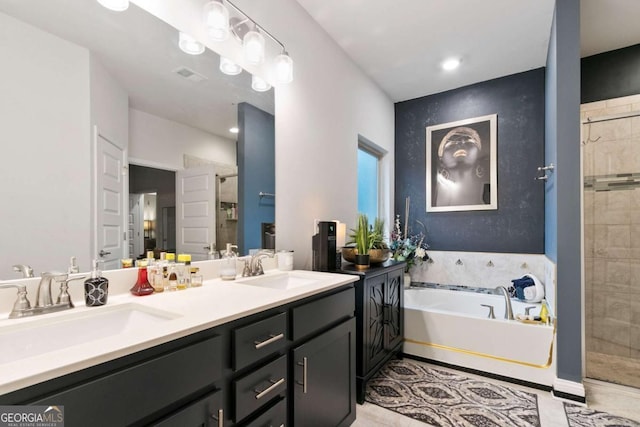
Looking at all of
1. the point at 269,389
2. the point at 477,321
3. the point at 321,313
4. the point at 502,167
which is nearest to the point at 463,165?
the point at 502,167

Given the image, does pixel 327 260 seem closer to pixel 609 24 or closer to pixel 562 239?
pixel 562 239

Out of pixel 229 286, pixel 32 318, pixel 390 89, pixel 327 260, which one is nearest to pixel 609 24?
pixel 390 89

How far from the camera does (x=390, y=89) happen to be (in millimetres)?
3516

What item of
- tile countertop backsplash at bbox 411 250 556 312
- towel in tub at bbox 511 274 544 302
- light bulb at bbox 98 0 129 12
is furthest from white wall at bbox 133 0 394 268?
towel in tub at bbox 511 274 544 302

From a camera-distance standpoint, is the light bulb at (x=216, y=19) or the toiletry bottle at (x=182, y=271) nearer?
the toiletry bottle at (x=182, y=271)

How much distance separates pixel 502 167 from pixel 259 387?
3.22 m

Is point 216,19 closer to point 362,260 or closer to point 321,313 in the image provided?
point 321,313

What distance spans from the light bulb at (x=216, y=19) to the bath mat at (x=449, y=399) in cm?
238

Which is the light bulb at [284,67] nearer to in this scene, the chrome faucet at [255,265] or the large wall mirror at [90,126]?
the large wall mirror at [90,126]

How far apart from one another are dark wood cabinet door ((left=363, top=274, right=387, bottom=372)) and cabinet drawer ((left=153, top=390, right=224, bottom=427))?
1229mm

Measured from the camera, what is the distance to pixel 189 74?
1.57 meters

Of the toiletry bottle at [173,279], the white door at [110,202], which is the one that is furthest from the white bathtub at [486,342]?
the white door at [110,202]

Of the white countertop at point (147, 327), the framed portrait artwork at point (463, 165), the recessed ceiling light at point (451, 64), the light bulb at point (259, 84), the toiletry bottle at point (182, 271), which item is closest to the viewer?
the white countertop at point (147, 327)

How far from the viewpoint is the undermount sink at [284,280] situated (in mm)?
1664
